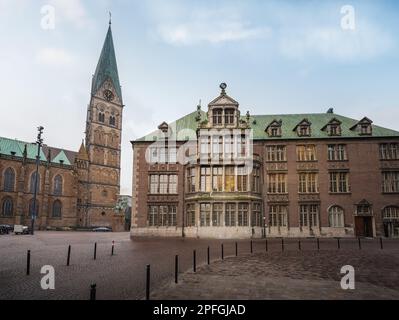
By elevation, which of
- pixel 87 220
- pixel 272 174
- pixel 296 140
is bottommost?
pixel 87 220

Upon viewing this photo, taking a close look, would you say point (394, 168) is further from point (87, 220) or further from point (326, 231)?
point (87, 220)

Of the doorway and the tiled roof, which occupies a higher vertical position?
the tiled roof

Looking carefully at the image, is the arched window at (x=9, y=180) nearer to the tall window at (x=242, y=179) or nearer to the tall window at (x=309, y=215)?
the tall window at (x=242, y=179)

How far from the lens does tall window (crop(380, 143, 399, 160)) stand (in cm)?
3703

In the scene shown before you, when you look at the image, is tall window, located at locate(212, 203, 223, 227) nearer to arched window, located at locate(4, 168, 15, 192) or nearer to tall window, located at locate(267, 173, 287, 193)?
tall window, located at locate(267, 173, 287, 193)

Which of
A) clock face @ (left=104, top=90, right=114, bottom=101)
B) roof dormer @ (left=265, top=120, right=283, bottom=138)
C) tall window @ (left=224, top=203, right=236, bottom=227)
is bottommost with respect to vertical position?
tall window @ (left=224, top=203, right=236, bottom=227)

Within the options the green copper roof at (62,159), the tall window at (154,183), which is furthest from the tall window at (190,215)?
the green copper roof at (62,159)

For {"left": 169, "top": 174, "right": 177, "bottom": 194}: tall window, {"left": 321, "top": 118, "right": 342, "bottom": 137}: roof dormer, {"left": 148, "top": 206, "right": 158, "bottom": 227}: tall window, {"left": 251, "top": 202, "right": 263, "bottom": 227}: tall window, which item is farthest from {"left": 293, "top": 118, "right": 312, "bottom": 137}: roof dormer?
{"left": 148, "top": 206, "right": 158, "bottom": 227}: tall window

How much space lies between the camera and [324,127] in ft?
127

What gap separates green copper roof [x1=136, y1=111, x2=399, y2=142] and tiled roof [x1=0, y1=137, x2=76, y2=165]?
163ft

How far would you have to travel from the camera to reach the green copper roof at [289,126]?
38219mm
